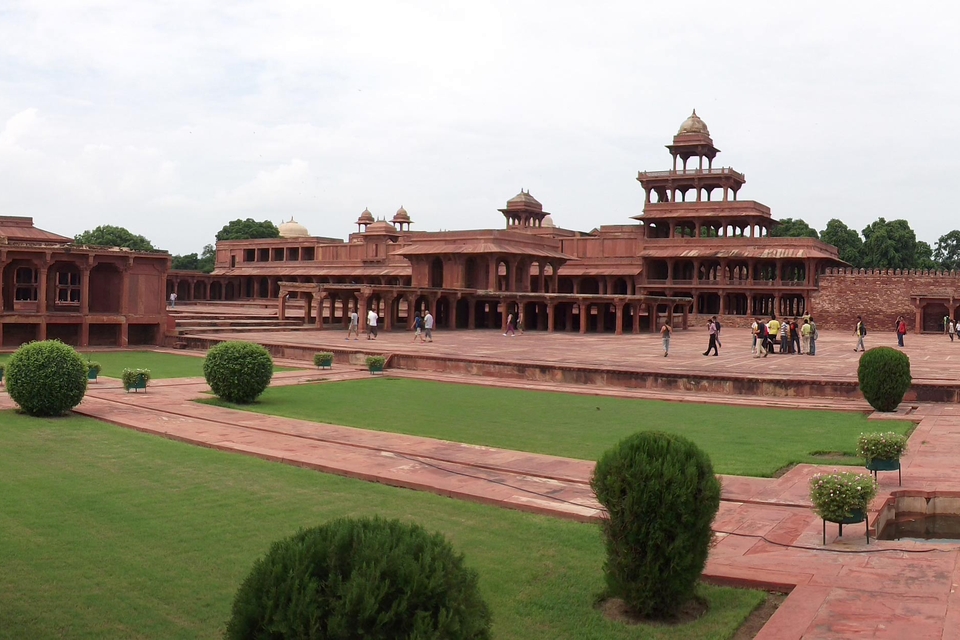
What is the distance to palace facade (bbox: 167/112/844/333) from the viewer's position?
132 feet

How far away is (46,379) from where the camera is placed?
12.0 meters

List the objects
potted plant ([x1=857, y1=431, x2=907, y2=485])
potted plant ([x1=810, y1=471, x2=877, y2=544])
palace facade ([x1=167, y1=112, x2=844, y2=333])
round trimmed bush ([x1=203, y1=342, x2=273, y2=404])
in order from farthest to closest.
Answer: palace facade ([x1=167, y1=112, x2=844, y2=333]) → round trimmed bush ([x1=203, y1=342, x2=273, y2=404]) → potted plant ([x1=857, y1=431, x2=907, y2=485]) → potted plant ([x1=810, y1=471, x2=877, y2=544])

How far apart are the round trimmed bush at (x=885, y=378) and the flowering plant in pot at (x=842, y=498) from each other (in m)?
8.32

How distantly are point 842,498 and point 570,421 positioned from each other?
696 centimetres

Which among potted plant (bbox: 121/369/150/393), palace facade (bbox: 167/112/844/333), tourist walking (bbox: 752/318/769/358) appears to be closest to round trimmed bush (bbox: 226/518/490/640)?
potted plant (bbox: 121/369/150/393)

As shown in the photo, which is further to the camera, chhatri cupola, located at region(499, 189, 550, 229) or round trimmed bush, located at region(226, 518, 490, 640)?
chhatri cupola, located at region(499, 189, 550, 229)

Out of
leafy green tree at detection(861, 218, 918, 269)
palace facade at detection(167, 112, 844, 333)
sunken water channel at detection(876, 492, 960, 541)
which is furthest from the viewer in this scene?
leafy green tree at detection(861, 218, 918, 269)

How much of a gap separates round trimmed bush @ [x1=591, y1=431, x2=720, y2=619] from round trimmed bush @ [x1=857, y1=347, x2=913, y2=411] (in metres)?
10.4

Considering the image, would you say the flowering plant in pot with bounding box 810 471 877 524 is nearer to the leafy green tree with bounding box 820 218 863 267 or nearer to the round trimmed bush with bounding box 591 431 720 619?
the round trimmed bush with bounding box 591 431 720 619

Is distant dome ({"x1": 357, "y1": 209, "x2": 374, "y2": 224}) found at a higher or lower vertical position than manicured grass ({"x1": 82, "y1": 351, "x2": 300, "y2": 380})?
higher

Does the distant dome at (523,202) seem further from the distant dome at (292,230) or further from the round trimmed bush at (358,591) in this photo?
the round trimmed bush at (358,591)

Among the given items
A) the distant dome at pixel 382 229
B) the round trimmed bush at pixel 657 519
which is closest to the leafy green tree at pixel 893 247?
the distant dome at pixel 382 229

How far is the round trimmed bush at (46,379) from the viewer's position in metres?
12.0

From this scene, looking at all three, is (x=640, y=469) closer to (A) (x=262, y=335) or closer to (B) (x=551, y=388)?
(B) (x=551, y=388)
